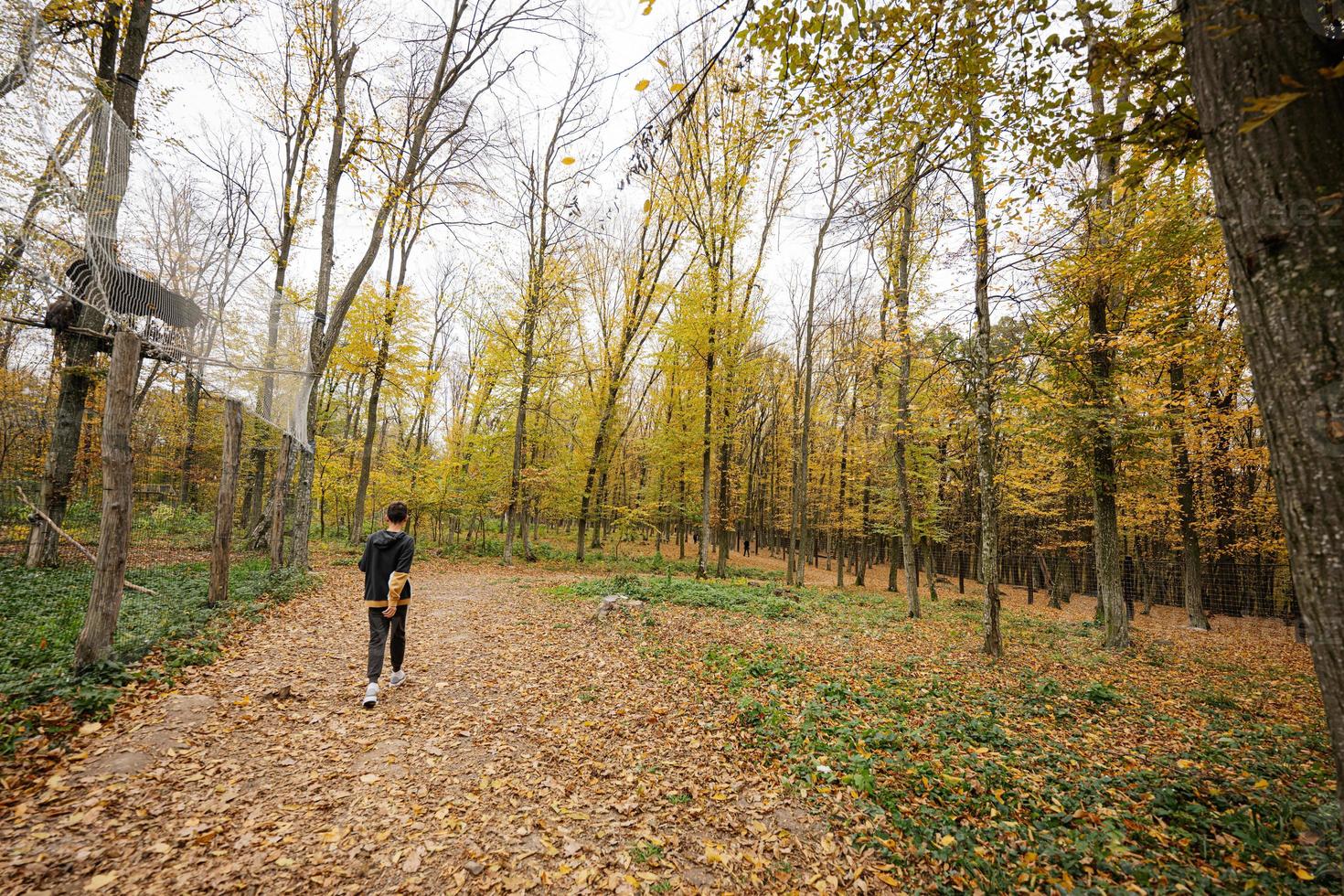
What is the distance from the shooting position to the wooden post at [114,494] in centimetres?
507

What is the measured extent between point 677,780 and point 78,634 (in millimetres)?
7161

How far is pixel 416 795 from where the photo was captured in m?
3.82

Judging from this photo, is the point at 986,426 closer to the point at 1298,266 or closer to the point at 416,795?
the point at 1298,266

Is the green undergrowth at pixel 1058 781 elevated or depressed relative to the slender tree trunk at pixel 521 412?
depressed

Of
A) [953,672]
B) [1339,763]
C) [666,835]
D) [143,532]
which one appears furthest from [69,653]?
[143,532]

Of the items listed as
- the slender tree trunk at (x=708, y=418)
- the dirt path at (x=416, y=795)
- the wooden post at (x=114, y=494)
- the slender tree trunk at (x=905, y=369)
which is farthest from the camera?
the slender tree trunk at (x=708, y=418)

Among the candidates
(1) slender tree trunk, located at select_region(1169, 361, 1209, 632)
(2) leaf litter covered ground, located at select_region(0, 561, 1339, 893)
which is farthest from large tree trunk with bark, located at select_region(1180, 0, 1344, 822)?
(1) slender tree trunk, located at select_region(1169, 361, 1209, 632)

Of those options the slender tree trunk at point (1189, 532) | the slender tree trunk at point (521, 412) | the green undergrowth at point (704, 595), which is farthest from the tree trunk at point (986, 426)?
the slender tree trunk at point (521, 412)

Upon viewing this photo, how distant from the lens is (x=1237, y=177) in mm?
2072

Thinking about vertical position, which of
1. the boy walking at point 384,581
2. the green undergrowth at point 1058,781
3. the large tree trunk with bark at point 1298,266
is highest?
the large tree trunk with bark at point 1298,266

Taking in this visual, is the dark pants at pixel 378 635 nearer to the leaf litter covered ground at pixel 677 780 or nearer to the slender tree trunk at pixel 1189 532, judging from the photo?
the leaf litter covered ground at pixel 677 780

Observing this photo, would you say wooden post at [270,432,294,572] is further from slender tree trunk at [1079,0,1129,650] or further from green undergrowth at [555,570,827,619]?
slender tree trunk at [1079,0,1129,650]

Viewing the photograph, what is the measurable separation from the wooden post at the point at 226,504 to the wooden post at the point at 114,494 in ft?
8.17

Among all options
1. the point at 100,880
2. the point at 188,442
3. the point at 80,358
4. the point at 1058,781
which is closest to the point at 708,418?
the point at 1058,781
